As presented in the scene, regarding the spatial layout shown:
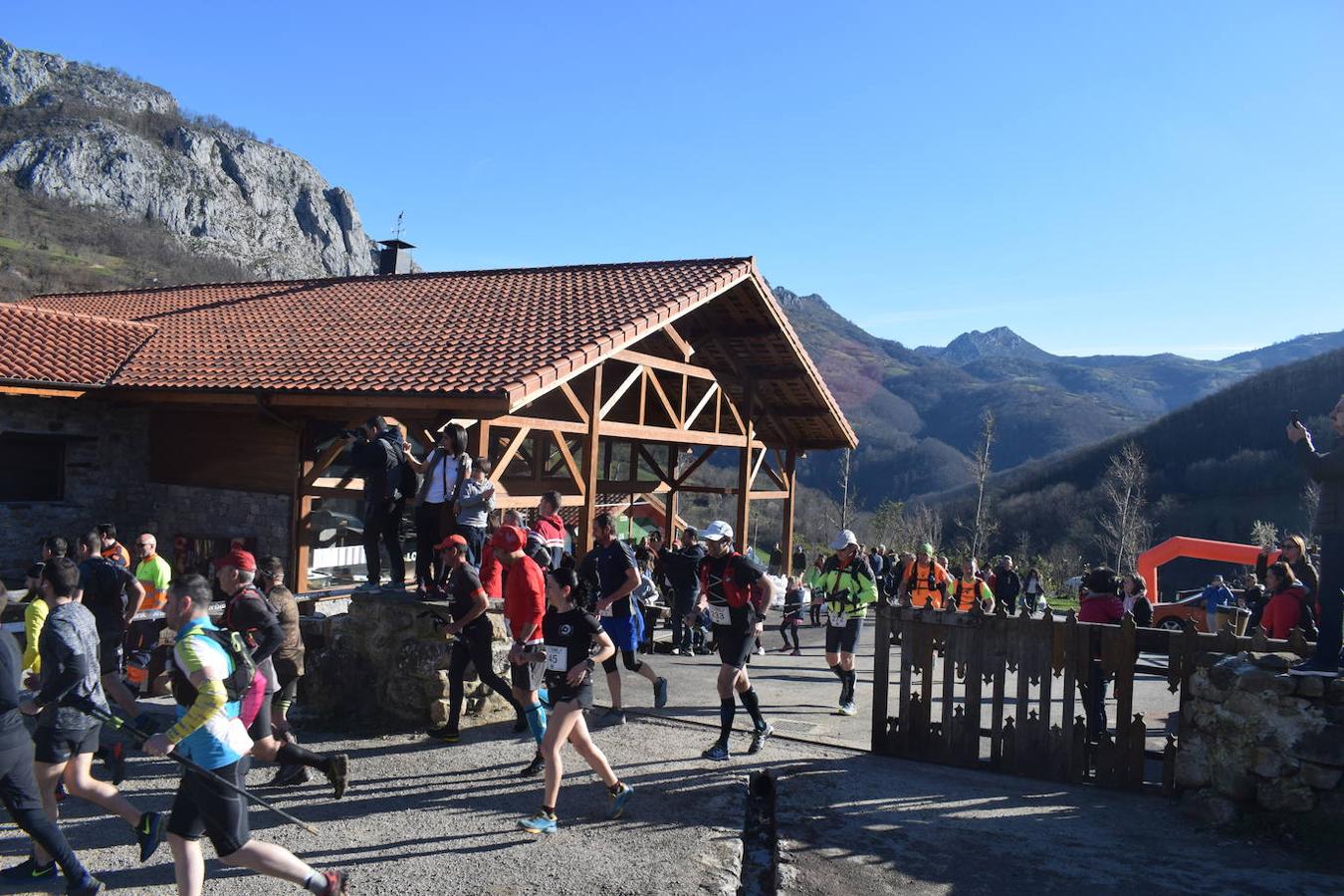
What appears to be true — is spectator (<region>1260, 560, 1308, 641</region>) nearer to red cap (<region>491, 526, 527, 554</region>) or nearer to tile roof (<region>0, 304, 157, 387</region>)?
red cap (<region>491, 526, 527, 554</region>)

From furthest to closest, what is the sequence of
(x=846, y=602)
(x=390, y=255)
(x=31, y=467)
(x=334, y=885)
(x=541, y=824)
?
(x=390, y=255)
(x=31, y=467)
(x=846, y=602)
(x=541, y=824)
(x=334, y=885)

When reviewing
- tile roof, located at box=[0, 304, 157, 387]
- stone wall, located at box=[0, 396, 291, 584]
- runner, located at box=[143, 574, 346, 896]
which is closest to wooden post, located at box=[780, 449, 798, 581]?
stone wall, located at box=[0, 396, 291, 584]

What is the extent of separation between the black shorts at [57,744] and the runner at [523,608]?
7.52ft

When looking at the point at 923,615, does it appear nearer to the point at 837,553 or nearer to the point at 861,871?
the point at 837,553

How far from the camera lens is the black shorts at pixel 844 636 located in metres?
8.12

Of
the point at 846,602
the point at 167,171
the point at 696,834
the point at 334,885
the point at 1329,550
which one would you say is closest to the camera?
the point at 334,885

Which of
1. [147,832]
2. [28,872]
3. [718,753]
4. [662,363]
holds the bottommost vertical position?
[28,872]

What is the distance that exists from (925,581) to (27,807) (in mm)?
8490

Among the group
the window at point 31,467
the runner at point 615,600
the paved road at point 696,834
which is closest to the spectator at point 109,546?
the paved road at point 696,834

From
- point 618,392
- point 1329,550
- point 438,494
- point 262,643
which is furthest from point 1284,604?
point 618,392

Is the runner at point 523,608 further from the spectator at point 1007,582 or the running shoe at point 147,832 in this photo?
the spectator at point 1007,582

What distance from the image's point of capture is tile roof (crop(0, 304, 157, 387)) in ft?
36.5

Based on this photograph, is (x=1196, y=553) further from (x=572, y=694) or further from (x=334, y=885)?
(x=334, y=885)

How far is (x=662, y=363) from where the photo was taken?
519 inches
